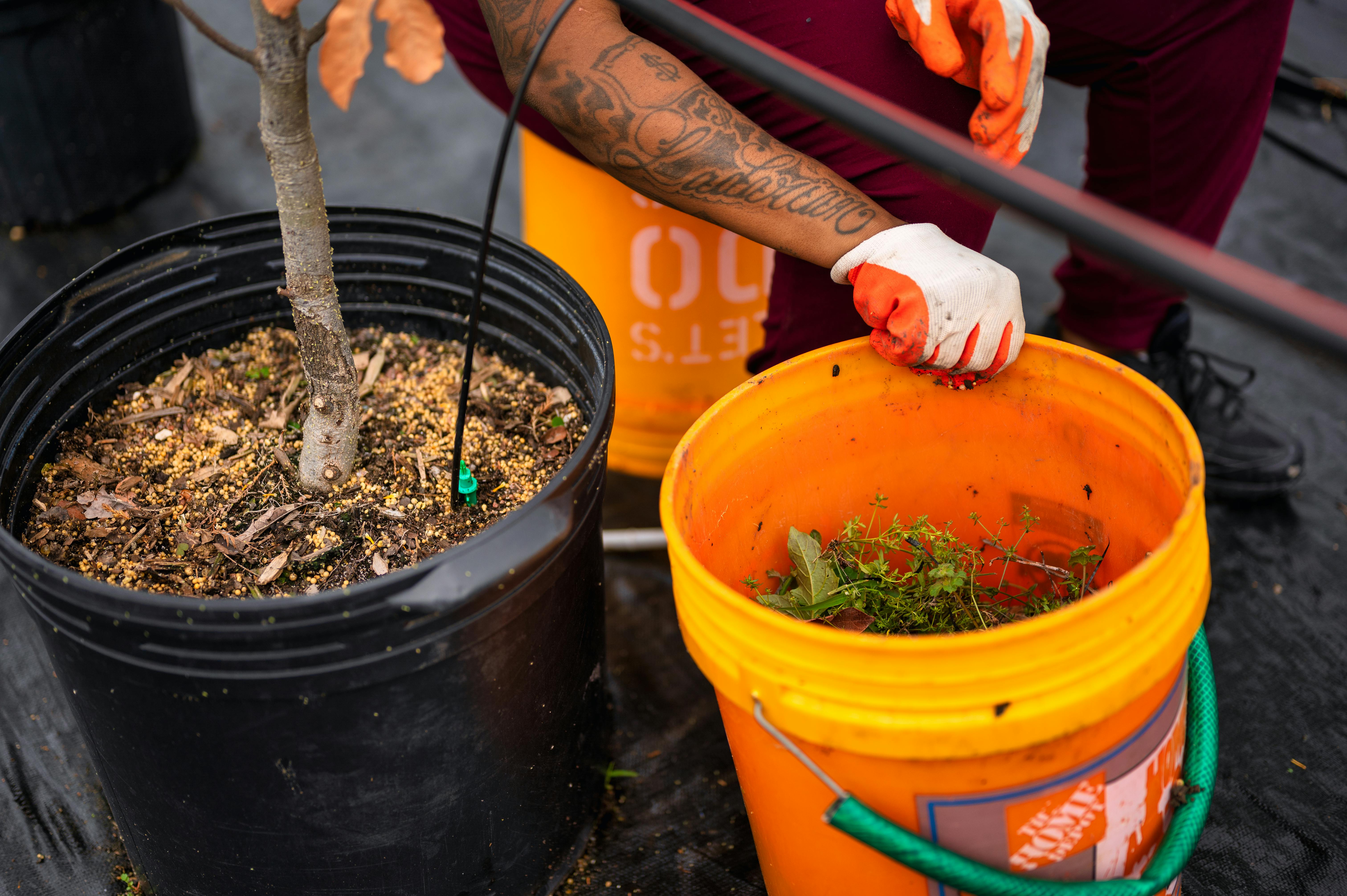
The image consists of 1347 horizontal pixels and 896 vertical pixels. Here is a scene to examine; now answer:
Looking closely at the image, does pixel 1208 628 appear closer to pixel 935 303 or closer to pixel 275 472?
pixel 935 303

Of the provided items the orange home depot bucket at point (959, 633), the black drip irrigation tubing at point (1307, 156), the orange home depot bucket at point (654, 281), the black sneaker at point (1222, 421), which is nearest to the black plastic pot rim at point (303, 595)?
the orange home depot bucket at point (959, 633)

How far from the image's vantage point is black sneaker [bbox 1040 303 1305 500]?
173 cm

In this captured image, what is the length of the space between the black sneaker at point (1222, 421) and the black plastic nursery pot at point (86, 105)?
232 centimetres

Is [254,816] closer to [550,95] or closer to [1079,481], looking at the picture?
[550,95]

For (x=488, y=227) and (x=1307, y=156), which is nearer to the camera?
(x=488, y=227)

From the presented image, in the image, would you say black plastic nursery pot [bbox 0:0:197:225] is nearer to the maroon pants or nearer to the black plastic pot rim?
the maroon pants

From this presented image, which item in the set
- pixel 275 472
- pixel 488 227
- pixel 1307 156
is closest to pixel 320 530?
pixel 275 472

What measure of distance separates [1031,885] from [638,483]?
1.16 meters

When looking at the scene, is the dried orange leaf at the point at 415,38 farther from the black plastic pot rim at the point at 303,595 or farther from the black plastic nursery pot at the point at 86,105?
the black plastic nursery pot at the point at 86,105

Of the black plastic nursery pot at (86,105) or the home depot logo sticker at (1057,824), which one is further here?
the black plastic nursery pot at (86,105)

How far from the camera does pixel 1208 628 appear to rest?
1.56 m

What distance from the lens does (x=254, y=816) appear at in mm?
965

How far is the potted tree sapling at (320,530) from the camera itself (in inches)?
34.0

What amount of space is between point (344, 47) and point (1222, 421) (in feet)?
5.49
